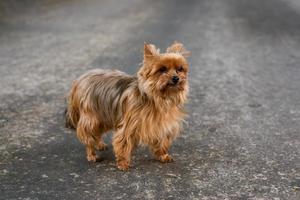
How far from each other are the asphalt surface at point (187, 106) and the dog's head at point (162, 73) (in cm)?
92

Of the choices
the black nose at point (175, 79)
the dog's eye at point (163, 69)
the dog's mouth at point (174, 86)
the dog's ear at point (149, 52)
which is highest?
the dog's ear at point (149, 52)

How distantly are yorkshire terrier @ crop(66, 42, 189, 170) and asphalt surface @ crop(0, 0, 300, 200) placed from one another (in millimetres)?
288

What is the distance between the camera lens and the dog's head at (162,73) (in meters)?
5.55

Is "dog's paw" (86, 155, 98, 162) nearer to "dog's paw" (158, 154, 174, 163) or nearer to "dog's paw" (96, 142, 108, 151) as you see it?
"dog's paw" (96, 142, 108, 151)

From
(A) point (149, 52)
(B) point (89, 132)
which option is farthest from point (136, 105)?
(B) point (89, 132)

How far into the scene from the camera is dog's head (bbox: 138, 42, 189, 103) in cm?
555

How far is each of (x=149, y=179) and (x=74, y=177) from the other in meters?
0.76

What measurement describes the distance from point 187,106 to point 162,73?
2555 mm

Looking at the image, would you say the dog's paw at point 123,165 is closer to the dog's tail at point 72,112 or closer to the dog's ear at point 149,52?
the dog's tail at point 72,112

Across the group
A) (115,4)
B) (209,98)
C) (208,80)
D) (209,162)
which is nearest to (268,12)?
(115,4)

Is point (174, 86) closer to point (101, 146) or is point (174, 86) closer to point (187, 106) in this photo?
point (101, 146)

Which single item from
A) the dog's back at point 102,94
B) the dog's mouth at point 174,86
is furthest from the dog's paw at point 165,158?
the dog's mouth at point 174,86

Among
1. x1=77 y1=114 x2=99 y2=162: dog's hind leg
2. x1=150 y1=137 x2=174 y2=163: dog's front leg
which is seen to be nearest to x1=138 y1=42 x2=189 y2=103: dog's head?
x1=150 y1=137 x2=174 y2=163: dog's front leg

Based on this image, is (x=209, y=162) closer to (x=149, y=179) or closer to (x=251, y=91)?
(x=149, y=179)
